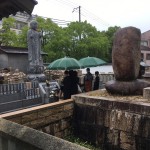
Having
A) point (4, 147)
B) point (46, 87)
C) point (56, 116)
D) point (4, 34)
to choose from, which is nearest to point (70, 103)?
point (56, 116)

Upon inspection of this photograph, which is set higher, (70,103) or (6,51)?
(6,51)

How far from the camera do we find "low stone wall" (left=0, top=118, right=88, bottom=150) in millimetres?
3004

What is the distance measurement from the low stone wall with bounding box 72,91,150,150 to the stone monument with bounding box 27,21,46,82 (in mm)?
7382

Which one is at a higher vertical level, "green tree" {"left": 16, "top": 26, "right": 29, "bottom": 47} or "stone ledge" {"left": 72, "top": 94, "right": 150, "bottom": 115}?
"green tree" {"left": 16, "top": 26, "right": 29, "bottom": 47}

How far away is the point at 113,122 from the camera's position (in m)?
5.30

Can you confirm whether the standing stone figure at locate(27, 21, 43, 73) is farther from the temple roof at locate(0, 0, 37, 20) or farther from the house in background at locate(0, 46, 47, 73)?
the temple roof at locate(0, 0, 37, 20)

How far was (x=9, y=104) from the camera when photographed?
7906 mm

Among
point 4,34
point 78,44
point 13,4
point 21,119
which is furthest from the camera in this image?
point 78,44

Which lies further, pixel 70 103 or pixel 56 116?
pixel 70 103

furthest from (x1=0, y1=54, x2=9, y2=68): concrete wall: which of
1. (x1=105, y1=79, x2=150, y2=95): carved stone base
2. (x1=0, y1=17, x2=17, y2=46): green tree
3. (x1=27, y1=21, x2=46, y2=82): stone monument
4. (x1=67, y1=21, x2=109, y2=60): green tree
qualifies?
(x1=105, y1=79, x2=150, y2=95): carved stone base

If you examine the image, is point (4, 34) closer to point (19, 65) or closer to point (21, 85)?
point (19, 65)

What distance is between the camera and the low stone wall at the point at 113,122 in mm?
4852

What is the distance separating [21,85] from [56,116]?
13.2 feet

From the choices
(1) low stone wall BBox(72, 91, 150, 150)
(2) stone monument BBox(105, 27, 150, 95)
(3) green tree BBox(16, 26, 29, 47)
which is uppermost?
(3) green tree BBox(16, 26, 29, 47)
